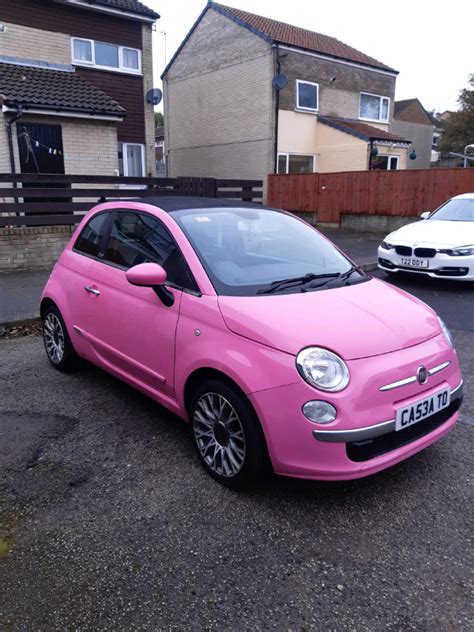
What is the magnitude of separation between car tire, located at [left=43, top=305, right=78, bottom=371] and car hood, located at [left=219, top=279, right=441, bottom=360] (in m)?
2.11

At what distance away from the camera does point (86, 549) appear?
2.48m

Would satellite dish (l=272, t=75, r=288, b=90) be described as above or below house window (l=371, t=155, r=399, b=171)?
above

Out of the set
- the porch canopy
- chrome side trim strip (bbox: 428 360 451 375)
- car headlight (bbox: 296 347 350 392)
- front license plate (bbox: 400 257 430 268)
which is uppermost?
the porch canopy

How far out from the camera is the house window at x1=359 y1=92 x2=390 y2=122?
25.7 m

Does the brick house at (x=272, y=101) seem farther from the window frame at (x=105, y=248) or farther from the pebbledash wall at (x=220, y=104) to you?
the window frame at (x=105, y=248)

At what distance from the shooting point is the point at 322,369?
2582 millimetres

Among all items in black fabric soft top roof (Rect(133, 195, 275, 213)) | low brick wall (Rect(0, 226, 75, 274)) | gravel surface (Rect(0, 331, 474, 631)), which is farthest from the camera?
low brick wall (Rect(0, 226, 75, 274))

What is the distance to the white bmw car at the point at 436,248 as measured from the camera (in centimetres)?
780

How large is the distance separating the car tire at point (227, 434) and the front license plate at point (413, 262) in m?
5.98

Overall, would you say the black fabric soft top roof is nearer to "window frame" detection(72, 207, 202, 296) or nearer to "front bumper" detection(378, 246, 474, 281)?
"window frame" detection(72, 207, 202, 296)

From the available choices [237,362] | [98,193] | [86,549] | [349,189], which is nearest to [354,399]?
[237,362]

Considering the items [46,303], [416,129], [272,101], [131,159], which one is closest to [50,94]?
[131,159]

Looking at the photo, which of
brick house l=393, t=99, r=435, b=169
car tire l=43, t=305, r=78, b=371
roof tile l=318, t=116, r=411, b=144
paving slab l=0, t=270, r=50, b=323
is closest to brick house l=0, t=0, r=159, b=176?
paving slab l=0, t=270, r=50, b=323

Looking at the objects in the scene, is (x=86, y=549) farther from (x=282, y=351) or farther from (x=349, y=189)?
(x=349, y=189)
